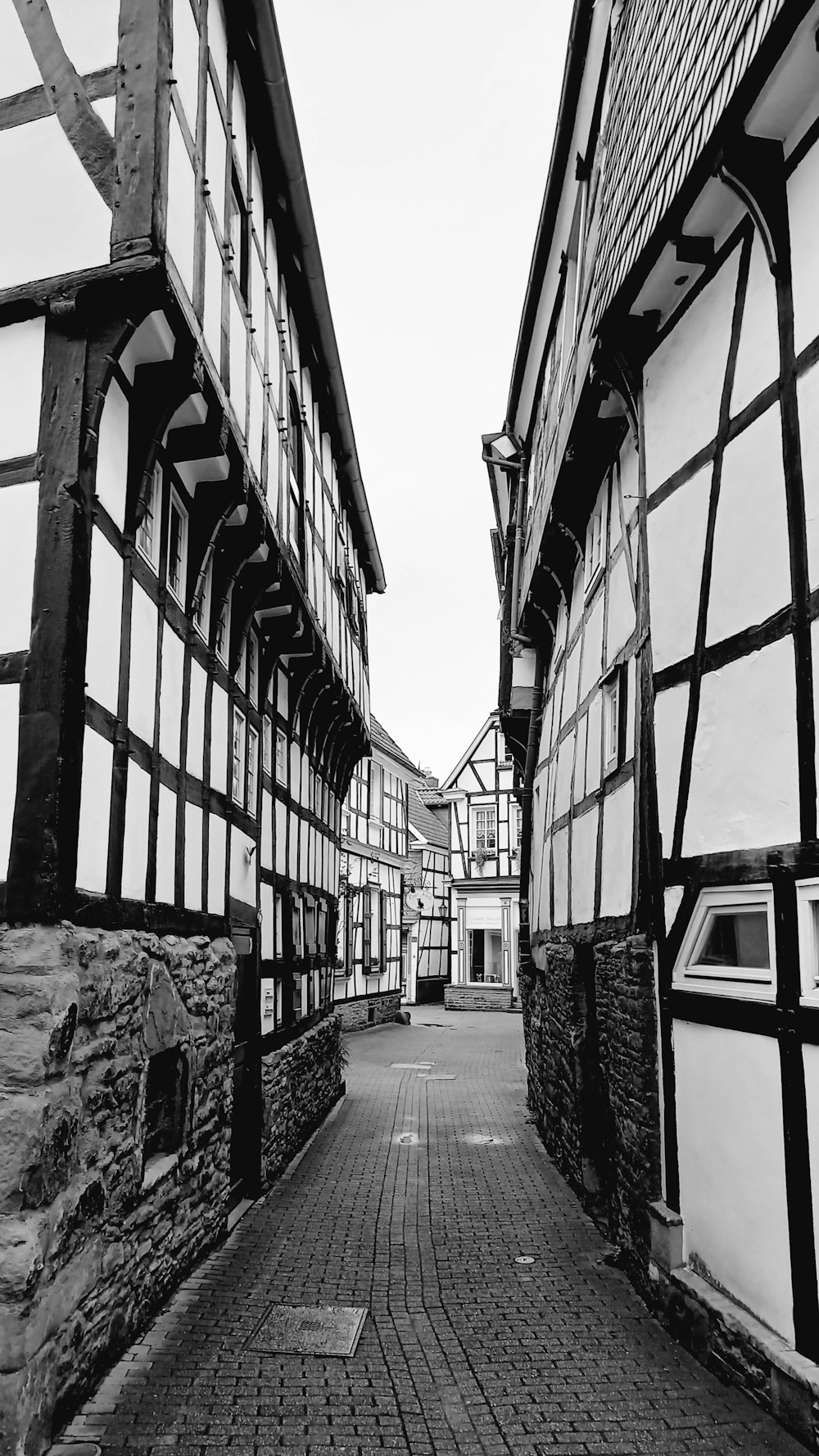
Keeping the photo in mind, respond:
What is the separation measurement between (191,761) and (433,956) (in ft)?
97.6

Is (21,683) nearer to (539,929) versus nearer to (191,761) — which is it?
(191,761)

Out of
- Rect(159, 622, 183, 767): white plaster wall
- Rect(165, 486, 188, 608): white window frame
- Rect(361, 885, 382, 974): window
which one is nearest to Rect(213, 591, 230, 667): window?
Rect(165, 486, 188, 608): white window frame

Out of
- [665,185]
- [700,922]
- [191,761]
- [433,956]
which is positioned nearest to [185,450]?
[191,761]

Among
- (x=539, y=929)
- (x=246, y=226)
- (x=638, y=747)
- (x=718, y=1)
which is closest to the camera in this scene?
(x=718, y=1)

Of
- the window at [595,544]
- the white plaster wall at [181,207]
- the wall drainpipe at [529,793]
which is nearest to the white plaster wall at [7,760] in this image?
the white plaster wall at [181,207]

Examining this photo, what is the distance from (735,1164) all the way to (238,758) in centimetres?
505

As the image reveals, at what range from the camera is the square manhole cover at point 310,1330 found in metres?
5.48

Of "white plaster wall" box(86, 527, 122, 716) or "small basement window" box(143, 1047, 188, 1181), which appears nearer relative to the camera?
"white plaster wall" box(86, 527, 122, 716)

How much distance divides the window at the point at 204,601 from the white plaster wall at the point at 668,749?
3.25 m

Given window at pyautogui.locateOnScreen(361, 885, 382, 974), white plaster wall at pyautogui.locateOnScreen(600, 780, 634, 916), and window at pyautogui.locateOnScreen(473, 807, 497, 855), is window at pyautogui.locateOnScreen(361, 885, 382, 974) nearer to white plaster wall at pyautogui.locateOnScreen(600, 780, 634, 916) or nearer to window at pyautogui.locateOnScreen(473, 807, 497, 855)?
window at pyautogui.locateOnScreen(473, 807, 497, 855)

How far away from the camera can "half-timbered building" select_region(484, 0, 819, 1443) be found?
15.1 ft

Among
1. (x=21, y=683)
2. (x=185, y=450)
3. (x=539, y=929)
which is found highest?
(x=185, y=450)

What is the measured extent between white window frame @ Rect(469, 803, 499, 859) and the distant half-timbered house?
8.75ft

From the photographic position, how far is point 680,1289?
5.50 meters
